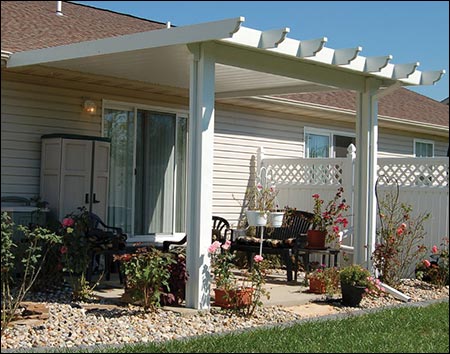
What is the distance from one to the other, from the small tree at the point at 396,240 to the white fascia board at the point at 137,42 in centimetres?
400

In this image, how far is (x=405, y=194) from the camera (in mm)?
11031

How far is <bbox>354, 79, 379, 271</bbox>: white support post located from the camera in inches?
381

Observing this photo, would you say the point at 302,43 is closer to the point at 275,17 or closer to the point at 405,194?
the point at 275,17

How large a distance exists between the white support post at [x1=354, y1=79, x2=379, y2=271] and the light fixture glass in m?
3.65

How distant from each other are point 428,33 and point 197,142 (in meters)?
3.01

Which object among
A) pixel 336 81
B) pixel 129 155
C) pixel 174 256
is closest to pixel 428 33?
pixel 336 81

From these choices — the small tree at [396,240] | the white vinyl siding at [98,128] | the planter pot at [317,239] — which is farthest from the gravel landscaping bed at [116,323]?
the white vinyl siding at [98,128]

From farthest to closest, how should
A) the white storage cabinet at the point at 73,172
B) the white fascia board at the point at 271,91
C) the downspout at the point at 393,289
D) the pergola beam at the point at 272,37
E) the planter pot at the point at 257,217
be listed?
the white fascia board at the point at 271,91 < the white storage cabinet at the point at 73,172 < the downspout at the point at 393,289 < the planter pot at the point at 257,217 < the pergola beam at the point at 272,37

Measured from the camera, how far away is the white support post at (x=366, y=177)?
969 centimetres

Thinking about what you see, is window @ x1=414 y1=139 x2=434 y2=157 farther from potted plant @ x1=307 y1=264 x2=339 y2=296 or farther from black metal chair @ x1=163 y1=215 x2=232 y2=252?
potted plant @ x1=307 y1=264 x2=339 y2=296

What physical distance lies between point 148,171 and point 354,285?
4.01 metres

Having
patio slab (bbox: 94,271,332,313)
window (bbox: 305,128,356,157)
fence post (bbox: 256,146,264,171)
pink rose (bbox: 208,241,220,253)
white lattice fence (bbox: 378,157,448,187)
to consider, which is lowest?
patio slab (bbox: 94,271,332,313)

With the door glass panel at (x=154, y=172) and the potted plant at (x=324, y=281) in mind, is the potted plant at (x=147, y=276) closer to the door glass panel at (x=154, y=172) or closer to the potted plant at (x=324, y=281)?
the potted plant at (x=324, y=281)

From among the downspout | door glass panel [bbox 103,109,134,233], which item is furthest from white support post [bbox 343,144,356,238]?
door glass panel [bbox 103,109,134,233]
